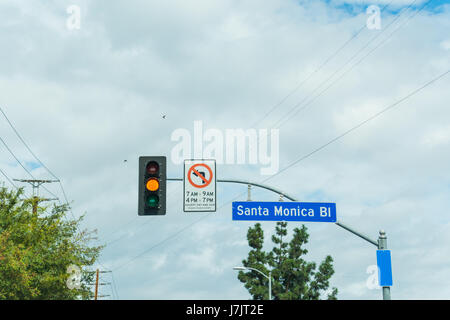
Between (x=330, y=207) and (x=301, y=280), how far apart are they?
48.9m

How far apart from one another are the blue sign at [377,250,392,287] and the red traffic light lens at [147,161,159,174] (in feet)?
26.3

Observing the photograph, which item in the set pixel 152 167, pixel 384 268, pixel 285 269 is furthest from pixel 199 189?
pixel 285 269

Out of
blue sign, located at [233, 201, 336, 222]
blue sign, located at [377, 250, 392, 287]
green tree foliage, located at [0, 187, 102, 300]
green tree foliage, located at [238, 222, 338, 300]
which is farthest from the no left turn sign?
green tree foliage, located at [238, 222, 338, 300]

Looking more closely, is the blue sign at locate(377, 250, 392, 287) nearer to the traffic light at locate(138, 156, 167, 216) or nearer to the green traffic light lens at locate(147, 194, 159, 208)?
the traffic light at locate(138, 156, 167, 216)

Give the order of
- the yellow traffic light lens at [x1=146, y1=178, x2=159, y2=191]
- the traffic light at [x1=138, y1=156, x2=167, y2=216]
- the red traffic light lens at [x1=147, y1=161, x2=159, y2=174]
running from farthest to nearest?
1. the red traffic light lens at [x1=147, y1=161, x2=159, y2=174]
2. the yellow traffic light lens at [x1=146, y1=178, x2=159, y2=191]
3. the traffic light at [x1=138, y1=156, x2=167, y2=216]

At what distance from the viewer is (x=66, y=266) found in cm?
3697

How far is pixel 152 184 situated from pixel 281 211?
16.8ft

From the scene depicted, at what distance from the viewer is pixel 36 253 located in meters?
35.1

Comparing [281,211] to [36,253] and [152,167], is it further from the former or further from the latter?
[36,253]

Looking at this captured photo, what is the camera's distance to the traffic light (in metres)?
17.3

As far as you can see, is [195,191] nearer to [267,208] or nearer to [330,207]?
[267,208]

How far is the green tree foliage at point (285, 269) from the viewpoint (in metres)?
66.5

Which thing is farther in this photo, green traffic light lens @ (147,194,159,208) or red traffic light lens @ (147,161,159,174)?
red traffic light lens @ (147,161,159,174)
